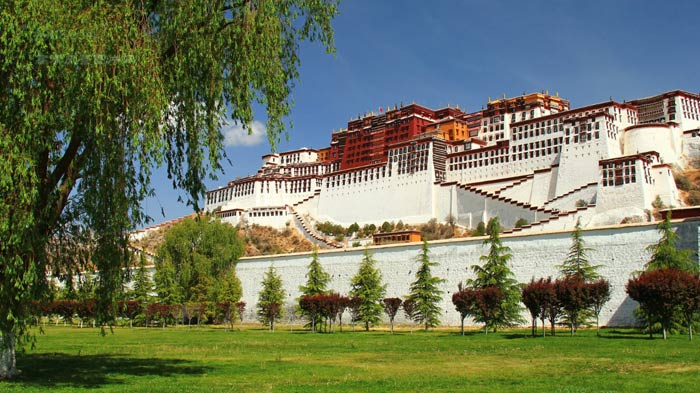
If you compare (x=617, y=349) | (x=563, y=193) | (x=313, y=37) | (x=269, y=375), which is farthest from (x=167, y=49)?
(x=563, y=193)

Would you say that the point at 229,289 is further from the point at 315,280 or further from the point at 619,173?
the point at 619,173

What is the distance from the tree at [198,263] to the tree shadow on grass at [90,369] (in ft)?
86.9

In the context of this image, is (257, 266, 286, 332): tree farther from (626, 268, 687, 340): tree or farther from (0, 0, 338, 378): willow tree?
(0, 0, 338, 378): willow tree

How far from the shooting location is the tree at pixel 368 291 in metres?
37.3

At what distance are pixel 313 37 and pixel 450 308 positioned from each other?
80.4 ft

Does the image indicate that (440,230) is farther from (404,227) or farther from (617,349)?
(617,349)

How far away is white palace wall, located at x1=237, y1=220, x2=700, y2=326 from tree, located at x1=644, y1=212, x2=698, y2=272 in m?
1.64

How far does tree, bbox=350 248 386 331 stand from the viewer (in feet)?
122

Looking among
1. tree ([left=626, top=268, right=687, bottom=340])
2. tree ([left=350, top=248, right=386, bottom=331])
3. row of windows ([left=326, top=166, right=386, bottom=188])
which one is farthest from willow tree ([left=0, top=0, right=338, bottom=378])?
row of windows ([left=326, top=166, right=386, bottom=188])

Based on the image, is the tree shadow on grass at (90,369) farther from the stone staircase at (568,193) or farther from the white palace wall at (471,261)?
the stone staircase at (568,193)

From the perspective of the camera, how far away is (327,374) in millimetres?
14281

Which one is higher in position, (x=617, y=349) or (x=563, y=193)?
(x=563, y=193)

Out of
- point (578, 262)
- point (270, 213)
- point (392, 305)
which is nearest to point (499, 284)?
point (578, 262)

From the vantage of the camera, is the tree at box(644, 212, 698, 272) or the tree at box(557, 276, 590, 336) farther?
the tree at box(644, 212, 698, 272)
